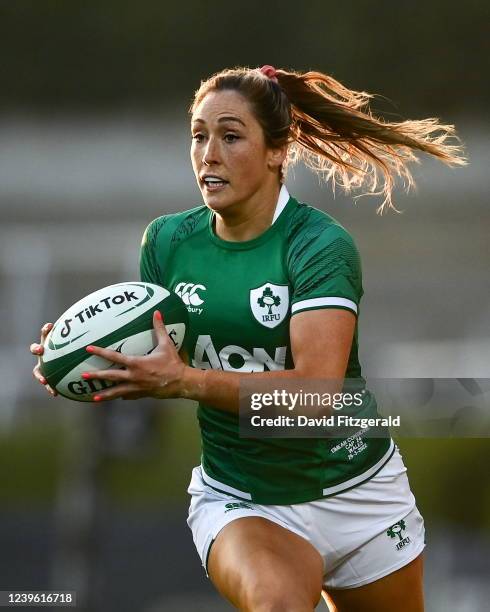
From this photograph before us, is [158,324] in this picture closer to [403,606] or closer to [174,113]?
[403,606]

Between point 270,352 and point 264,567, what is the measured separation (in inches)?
22.5

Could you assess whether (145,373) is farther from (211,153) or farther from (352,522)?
(352,522)

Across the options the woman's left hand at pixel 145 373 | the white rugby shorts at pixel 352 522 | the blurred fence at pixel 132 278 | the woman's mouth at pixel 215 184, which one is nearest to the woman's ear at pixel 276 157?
the woman's mouth at pixel 215 184

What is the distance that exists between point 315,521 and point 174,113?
27.2ft

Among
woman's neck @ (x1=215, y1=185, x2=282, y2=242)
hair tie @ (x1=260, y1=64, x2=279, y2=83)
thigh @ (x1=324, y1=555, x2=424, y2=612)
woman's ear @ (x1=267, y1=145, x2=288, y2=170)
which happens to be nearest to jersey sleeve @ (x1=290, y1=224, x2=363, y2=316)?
woman's neck @ (x1=215, y1=185, x2=282, y2=242)

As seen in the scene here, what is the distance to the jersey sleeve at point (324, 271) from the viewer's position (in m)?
2.54

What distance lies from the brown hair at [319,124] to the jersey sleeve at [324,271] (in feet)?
1.01

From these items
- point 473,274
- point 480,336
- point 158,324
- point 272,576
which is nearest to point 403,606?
point 272,576

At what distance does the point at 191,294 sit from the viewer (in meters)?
2.70

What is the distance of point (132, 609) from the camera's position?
5.05m

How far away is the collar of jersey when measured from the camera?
270 cm

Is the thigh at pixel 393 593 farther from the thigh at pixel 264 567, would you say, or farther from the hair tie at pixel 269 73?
the hair tie at pixel 269 73

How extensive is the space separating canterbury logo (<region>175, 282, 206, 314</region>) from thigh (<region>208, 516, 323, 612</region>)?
57 cm

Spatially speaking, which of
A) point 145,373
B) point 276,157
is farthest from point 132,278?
point 145,373
